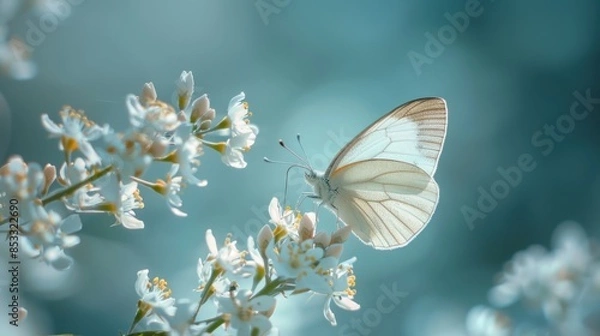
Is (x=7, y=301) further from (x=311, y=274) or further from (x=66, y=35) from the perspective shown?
(x=66, y=35)

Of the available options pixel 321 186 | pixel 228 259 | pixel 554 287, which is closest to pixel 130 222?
pixel 228 259

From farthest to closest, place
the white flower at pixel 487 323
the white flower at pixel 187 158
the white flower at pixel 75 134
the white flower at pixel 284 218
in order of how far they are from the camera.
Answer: the white flower at pixel 284 218 < the white flower at pixel 487 323 < the white flower at pixel 187 158 < the white flower at pixel 75 134

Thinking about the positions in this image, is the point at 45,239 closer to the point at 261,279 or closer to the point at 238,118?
the point at 261,279

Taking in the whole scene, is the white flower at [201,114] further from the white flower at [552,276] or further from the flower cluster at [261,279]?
the white flower at [552,276]

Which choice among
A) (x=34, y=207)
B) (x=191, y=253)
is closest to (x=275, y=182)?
(x=191, y=253)

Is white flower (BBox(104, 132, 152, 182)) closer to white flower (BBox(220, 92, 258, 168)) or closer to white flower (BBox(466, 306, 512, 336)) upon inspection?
white flower (BBox(220, 92, 258, 168))

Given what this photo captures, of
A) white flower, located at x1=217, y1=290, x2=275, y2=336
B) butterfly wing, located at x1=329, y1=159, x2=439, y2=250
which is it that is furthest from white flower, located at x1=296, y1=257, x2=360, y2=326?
butterfly wing, located at x1=329, y1=159, x2=439, y2=250

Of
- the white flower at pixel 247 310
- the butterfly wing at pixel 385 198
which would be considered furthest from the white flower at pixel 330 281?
the butterfly wing at pixel 385 198
